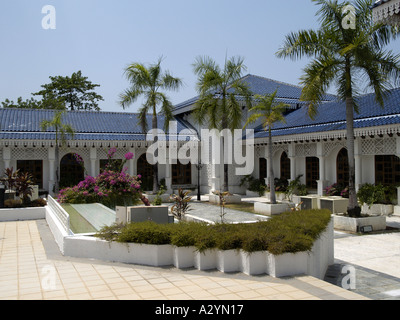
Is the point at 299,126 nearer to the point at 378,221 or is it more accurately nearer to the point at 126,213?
the point at 378,221

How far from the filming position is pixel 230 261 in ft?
21.8

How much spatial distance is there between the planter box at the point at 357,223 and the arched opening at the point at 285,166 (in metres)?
8.80

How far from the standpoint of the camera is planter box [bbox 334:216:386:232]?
11805 millimetres

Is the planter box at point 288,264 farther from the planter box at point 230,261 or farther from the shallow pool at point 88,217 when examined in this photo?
the shallow pool at point 88,217

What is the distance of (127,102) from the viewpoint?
754 inches

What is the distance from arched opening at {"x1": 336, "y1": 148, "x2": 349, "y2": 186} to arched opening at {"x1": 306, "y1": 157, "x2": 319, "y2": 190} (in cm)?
161

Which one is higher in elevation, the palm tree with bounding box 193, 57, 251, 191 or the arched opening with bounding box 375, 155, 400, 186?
the palm tree with bounding box 193, 57, 251, 191

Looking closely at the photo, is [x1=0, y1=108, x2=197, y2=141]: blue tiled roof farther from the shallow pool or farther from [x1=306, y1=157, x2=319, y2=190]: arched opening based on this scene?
[x1=306, y1=157, x2=319, y2=190]: arched opening

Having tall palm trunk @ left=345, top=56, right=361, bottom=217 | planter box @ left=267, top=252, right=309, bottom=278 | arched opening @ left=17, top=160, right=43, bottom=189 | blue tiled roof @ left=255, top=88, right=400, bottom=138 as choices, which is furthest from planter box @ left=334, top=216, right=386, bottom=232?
arched opening @ left=17, top=160, right=43, bottom=189

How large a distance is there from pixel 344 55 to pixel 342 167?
6815mm

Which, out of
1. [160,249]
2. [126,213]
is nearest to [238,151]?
[126,213]

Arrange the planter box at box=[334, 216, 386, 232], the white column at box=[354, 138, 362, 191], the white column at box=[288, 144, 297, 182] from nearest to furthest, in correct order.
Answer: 1. the planter box at box=[334, 216, 386, 232]
2. the white column at box=[354, 138, 362, 191]
3. the white column at box=[288, 144, 297, 182]

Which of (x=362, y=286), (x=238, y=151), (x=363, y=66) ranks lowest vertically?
(x=362, y=286)

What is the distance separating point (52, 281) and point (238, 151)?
17.2m
